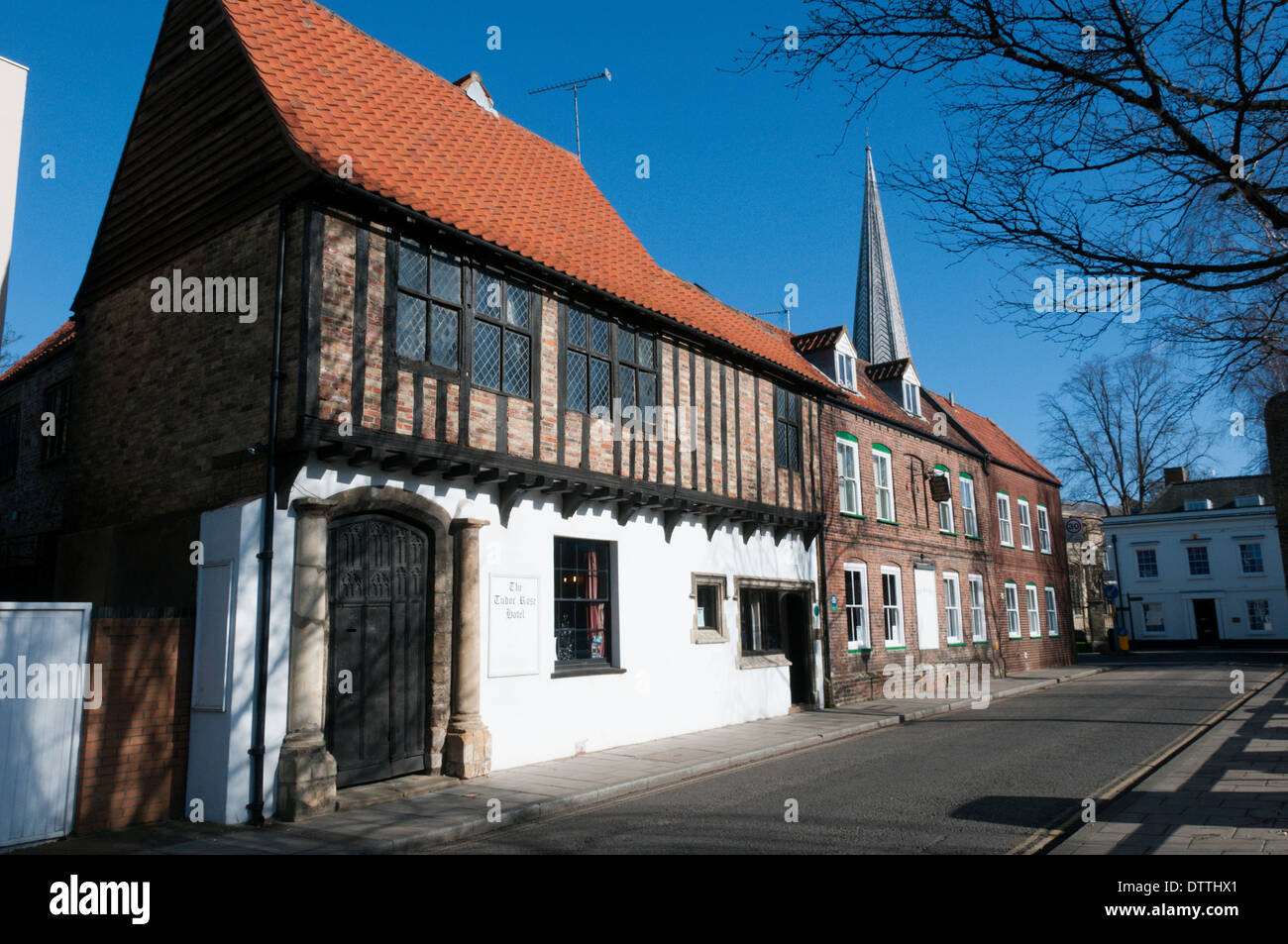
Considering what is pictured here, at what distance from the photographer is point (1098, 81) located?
19.0 feet

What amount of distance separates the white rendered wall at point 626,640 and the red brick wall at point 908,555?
2.20 m

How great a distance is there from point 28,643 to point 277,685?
7.13 feet

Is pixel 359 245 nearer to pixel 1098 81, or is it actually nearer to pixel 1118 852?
pixel 1098 81

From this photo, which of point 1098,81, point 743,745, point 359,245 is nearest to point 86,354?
point 359,245

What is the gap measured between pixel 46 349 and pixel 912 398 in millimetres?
22236

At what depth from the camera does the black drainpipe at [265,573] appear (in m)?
8.51

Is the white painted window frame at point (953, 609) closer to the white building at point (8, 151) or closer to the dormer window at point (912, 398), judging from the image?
the dormer window at point (912, 398)

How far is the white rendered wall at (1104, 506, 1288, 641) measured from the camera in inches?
1725

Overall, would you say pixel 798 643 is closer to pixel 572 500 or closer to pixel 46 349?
pixel 572 500

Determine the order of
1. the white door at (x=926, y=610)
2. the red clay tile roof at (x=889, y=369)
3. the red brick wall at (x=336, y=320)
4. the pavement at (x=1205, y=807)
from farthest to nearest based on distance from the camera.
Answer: the red clay tile roof at (x=889, y=369), the white door at (x=926, y=610), the red brick wall at (x=336, y=320), the pavement at (x=1205, y=807)

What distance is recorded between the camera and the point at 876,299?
54750 mm

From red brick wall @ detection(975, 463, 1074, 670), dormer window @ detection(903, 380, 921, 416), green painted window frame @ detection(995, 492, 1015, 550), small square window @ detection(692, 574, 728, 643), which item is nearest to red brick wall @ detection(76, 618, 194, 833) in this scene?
small square window @ detection(692, 574, 728, 643)

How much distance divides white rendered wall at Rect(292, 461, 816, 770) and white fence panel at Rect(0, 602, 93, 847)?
7.99ft

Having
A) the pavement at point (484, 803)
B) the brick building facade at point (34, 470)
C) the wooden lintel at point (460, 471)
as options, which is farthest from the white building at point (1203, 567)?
the brick building facade at point (34, 470)
